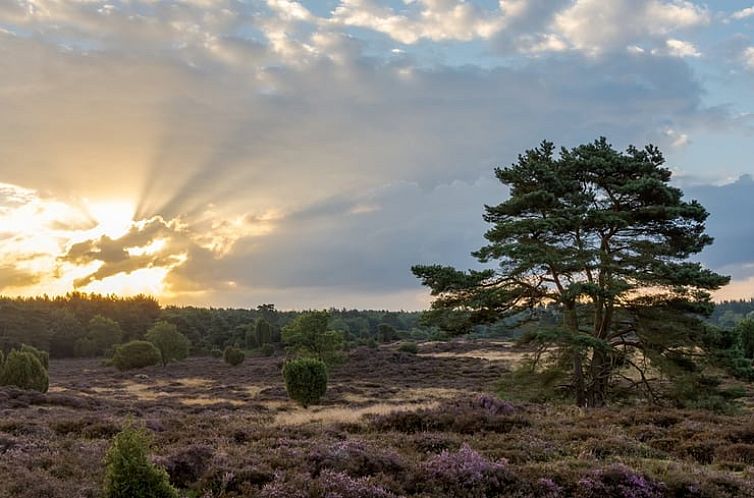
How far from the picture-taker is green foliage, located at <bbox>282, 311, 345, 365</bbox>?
43969mm

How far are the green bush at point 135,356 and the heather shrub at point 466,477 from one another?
192 feet

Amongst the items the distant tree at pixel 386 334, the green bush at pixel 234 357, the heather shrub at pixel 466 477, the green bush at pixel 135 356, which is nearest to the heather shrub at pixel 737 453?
the heather shrub at pixel 466 477

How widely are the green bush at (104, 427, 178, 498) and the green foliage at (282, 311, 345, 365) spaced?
3672cm

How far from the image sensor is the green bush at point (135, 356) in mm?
60250


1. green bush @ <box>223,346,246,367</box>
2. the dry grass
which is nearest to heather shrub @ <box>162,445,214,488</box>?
the dry grass

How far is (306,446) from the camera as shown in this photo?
11766 millimetres

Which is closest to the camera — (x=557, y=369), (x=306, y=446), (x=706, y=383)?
(x=306, y=446)

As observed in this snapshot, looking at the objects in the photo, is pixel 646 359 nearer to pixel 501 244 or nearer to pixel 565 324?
pixel 565 324

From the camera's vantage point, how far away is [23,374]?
33.3 metres

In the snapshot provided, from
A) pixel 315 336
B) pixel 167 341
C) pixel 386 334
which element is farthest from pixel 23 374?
pixel 386 334

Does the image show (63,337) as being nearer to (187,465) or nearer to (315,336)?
(315,336)

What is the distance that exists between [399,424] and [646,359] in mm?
11834

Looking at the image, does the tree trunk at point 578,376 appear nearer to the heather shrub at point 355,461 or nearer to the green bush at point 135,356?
the heather shrub at point 355,461

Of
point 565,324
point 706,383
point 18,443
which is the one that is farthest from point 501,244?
point 18,443
